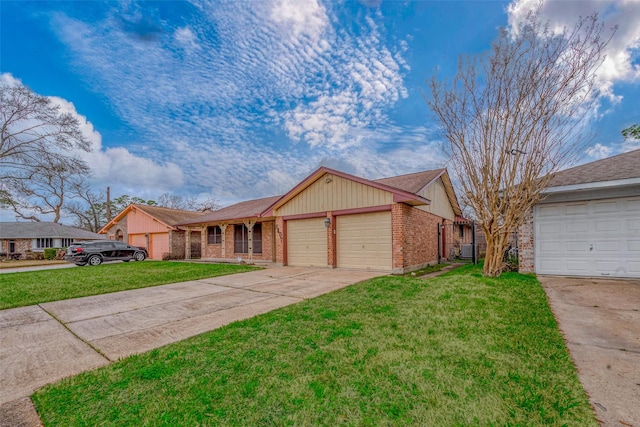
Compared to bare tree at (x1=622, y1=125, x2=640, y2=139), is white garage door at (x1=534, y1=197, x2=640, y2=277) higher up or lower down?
lower down

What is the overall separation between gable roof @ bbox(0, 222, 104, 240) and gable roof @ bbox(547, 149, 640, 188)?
142 feet

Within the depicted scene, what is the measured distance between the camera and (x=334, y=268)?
11398 mm

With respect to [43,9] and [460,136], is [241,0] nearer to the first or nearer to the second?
[43,9]

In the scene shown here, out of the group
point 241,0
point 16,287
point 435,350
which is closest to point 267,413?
point 435,350

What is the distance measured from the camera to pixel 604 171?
783 cm

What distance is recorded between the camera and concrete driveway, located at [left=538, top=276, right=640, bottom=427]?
2.24 meters

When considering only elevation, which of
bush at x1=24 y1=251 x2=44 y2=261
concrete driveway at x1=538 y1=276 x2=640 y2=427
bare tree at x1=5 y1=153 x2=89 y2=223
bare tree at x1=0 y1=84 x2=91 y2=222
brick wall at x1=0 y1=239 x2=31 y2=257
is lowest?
bush at x1=24 y1=251 x2=44 y2=261

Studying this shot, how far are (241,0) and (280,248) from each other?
9.55 metres

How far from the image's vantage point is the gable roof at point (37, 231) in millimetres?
29922

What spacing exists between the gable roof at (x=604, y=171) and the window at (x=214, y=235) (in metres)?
16.8

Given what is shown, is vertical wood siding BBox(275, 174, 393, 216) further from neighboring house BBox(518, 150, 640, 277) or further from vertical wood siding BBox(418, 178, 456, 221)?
neighboring house BBox(518, 150, 640, 277)

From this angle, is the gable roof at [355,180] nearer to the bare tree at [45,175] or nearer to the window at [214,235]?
the window at [214,235]

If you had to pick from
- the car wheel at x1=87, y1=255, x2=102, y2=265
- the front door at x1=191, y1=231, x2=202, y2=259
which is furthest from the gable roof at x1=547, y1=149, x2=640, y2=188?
the car wheel at x1=87, y1=255, x2=102, y2=265

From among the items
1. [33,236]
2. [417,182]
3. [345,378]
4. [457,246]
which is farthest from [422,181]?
[33,236]
